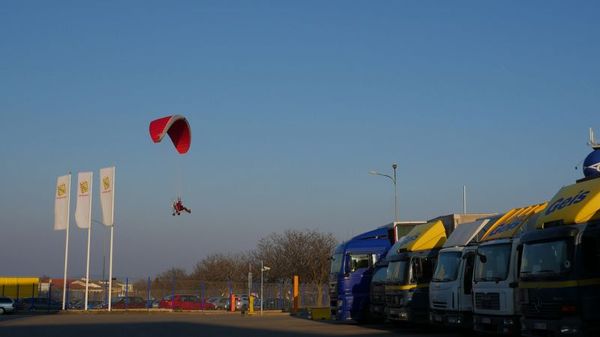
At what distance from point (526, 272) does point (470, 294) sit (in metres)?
4.34

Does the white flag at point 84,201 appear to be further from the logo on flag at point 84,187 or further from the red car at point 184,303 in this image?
the red car at point 184,303

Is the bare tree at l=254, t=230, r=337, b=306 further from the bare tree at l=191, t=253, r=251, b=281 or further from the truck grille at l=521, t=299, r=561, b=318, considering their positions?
the truck grille at l=521, t=299, r=561, b=318

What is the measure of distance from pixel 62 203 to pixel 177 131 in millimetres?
18293

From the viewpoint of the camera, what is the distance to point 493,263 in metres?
18.1

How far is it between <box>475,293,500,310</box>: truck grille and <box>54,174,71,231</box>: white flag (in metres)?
31.1

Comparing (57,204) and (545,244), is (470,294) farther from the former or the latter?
(57,204)

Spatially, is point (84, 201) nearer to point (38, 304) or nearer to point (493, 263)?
point (38, 304)

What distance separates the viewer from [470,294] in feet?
64.7

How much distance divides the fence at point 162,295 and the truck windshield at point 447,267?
26.2 meters

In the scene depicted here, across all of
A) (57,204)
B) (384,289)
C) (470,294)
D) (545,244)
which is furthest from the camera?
(57,204)

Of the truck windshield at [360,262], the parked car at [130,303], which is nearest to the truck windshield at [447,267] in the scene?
the truck windshield at [360,262]

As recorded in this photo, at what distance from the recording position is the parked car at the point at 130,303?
47094mm

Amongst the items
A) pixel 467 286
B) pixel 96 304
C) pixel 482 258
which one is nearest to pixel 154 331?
pixel 467 286

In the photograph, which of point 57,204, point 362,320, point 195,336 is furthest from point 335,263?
point 57,204
